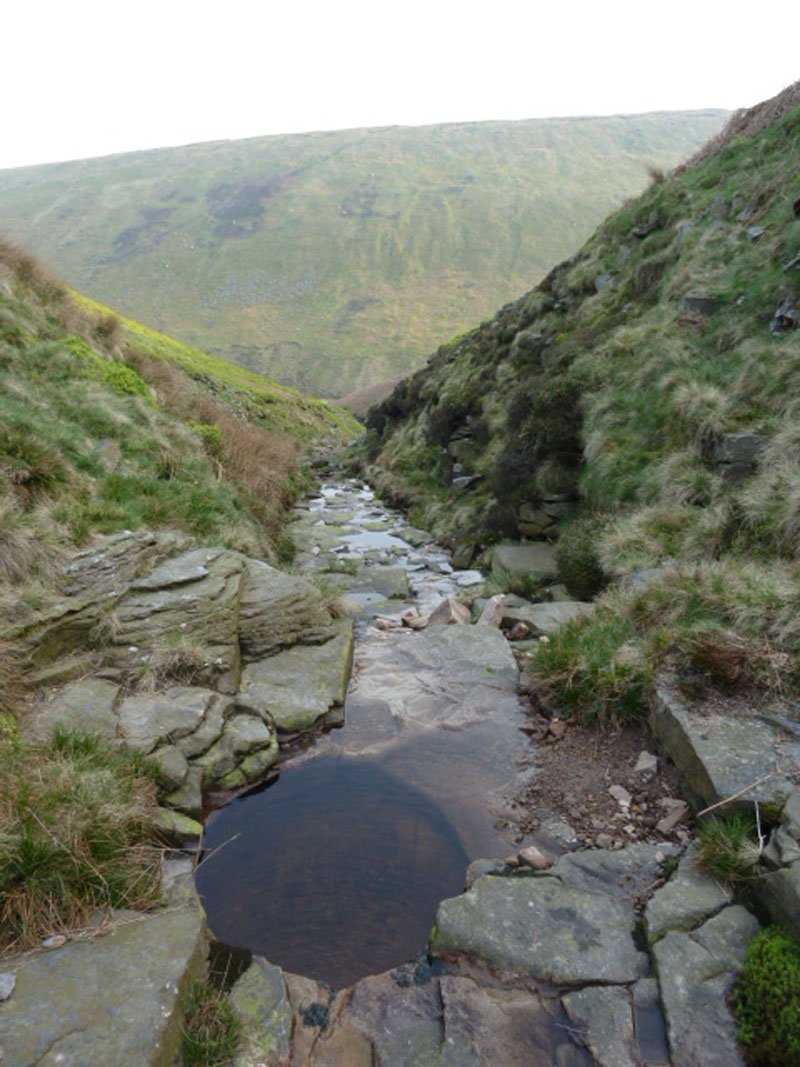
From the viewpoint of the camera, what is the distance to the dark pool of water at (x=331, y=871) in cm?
440

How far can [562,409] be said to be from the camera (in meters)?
14.2

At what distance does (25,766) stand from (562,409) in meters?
12.9

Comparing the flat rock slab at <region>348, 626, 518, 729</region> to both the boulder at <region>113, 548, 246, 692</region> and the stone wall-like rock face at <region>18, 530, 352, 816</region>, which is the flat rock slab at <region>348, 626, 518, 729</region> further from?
the boulder at <region>113, 548, 246, 692</region>

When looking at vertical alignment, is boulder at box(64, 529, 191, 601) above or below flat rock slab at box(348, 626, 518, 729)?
above

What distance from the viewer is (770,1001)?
11.1 ft

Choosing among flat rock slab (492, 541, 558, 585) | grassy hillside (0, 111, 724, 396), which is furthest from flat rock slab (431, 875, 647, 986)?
grassy hillside (0, 111, 724, 396)

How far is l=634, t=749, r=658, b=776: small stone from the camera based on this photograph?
591 centimetres

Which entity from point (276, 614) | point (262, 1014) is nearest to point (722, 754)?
point (262, 1014)

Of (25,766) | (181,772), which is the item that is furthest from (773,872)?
(25,766)

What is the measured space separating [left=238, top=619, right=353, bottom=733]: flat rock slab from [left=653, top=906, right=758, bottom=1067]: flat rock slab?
14.8ft

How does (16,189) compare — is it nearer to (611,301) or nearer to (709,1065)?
(611,301)

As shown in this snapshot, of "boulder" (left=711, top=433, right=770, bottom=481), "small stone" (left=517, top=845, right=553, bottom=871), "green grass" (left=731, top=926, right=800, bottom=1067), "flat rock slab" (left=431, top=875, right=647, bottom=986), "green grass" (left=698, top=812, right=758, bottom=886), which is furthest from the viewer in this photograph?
"boulder" (left=711, top=433, right=770, bottom=481)

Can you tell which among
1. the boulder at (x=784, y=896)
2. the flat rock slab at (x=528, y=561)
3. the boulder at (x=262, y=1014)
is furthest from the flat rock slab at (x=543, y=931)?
the flat rock slab at (x=528, y=561)

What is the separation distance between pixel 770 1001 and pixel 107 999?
13.1 feet
